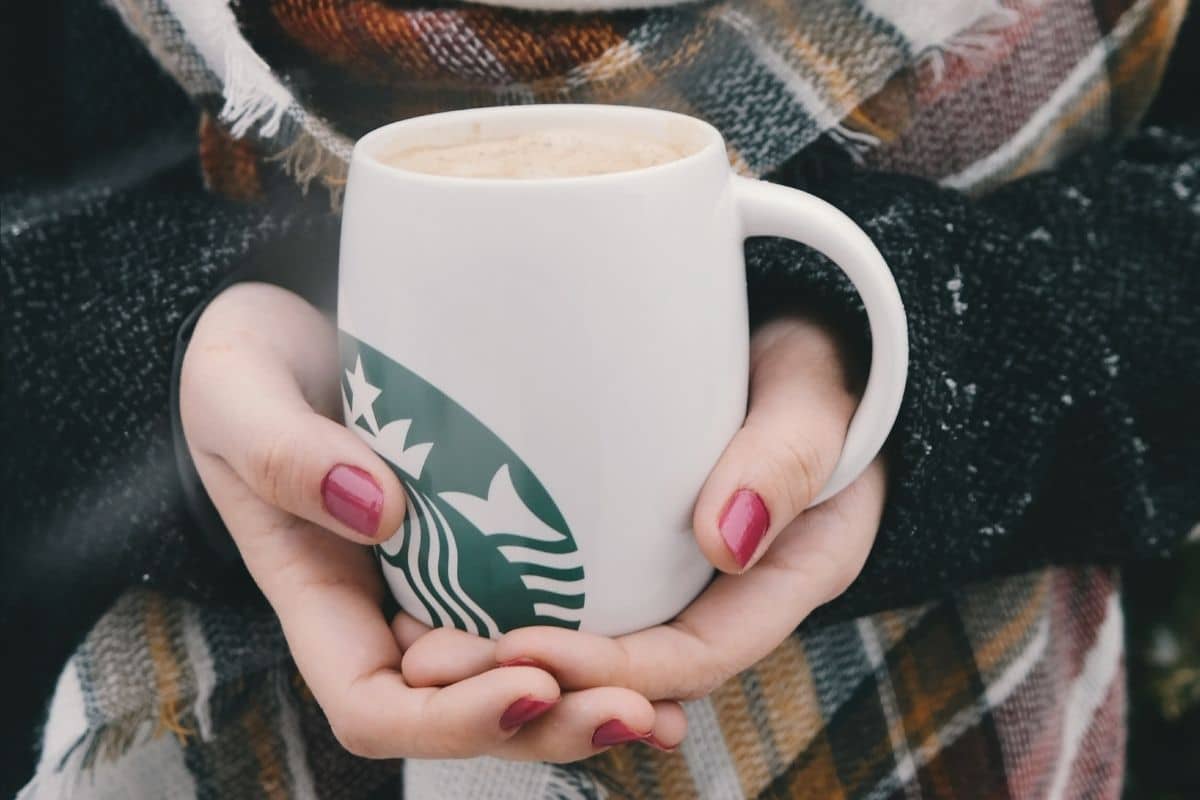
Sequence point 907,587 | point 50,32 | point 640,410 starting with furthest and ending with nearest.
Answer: point 50,32 → point 907,587 → point 640,410

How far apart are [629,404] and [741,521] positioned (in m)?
0.05

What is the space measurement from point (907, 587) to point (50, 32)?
0.58 meters

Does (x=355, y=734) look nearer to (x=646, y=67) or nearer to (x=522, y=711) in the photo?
(x=522, y=711)

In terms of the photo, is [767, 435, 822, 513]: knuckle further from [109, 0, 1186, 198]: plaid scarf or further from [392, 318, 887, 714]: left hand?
[109, 0, 1186, 198]: plaid scarf

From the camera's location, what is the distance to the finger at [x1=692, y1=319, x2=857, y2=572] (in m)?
0.31

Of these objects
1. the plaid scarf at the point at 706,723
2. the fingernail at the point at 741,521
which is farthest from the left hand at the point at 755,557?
the plaid scarf at the point at 706,723

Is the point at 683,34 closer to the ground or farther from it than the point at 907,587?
farther from it

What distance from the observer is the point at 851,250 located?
0.30 meters

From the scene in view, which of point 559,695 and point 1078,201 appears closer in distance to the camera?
point 559,695

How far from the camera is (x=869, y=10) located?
17.4 inches

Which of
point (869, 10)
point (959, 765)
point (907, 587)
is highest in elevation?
point (869, 10)

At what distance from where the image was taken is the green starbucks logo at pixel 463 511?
11.6 inches

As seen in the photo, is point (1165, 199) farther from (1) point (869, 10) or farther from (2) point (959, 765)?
(2) point (959, 765)

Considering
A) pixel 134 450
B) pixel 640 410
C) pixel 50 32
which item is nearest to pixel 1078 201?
pixel 640 410
